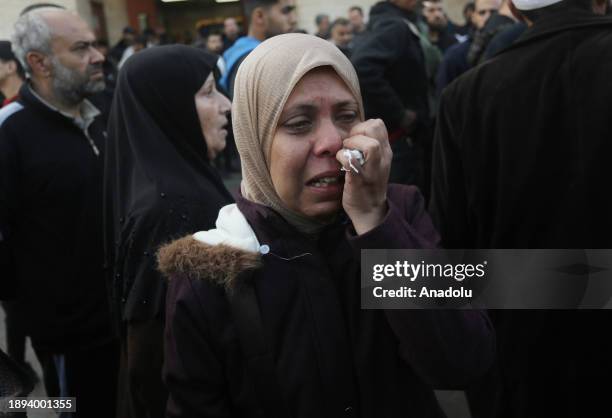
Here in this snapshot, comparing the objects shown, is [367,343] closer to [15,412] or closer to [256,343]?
[256,343]

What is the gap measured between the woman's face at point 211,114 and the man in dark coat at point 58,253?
856 millimetres

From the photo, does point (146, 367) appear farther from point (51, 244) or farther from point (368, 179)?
point (51, 244)

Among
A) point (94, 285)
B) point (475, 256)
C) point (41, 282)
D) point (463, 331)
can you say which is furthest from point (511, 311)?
point (41, 282)

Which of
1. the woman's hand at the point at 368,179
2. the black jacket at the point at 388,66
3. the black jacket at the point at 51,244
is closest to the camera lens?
the woman's hand at the point at 368,179

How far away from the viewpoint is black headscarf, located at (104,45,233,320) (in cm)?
205

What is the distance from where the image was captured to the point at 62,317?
2852 mm

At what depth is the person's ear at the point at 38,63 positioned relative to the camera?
3.19 m

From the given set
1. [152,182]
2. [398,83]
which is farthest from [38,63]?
[398,83]

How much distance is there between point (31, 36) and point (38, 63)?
5.8 inches

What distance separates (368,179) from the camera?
1.28 meters

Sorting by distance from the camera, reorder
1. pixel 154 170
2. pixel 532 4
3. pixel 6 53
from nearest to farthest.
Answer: pixel 532 4 < pixel 154 170 < pixel 6 53

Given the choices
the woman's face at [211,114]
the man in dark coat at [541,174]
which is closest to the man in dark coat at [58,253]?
the woman's face at [211,114]

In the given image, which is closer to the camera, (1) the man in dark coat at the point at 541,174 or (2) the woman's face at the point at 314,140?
(2) the woman's face at the point at 314,140

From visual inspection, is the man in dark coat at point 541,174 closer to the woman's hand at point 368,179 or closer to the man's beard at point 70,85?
the woman's hand at point 368,179
